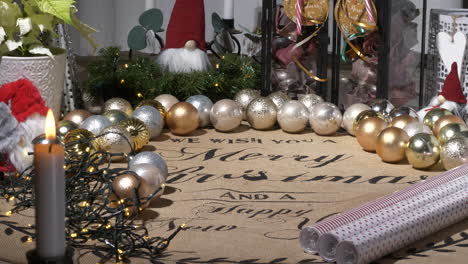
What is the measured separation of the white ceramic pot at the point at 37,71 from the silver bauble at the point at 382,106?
56 centimetres

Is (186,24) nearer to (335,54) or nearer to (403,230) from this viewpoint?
(335,54)

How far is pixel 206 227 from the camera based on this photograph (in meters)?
1.02

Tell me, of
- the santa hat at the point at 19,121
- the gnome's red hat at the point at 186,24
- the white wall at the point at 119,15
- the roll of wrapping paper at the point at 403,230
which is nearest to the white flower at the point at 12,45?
the santa hat at the point at 19,121

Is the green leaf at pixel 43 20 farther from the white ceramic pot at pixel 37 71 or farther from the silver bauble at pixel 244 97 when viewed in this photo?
the silver bauble at pixel 244 97

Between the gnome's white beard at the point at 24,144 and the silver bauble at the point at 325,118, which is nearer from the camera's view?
the gnome's white beard at the point at 24,144

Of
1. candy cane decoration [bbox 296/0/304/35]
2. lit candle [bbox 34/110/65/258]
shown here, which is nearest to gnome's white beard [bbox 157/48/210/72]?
candy cane decoration [bbox 296/0/304/35]

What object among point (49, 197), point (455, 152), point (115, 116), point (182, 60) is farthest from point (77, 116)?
point (49, 197)

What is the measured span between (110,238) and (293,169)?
1.40ft

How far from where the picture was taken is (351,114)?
1494mm

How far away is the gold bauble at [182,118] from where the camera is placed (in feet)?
4.83

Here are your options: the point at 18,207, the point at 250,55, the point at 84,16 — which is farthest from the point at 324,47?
the point at 84,16

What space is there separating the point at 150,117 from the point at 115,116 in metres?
0.06

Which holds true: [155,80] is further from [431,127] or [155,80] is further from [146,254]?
[146,254]

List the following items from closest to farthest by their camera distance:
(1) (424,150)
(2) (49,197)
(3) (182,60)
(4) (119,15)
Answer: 1. (2) (49,197)
2. (1) (424,150)
3. (3) (182,60)
4. (4) (119,15)
